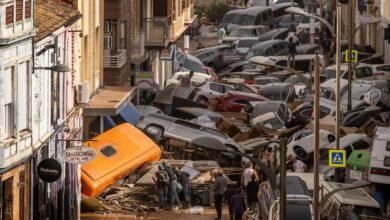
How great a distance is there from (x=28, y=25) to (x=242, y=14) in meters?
75.6

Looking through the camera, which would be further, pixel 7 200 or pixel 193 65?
pixel 193 65

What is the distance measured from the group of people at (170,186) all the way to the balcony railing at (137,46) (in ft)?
57.6

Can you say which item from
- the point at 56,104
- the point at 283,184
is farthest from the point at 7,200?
the point at 56,104

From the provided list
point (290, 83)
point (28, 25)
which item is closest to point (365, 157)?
point (28, 25)

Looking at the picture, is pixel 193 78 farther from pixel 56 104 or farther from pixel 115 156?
pixel 56 104

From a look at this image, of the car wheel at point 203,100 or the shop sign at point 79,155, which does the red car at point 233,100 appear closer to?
the car wheel at point 203,100

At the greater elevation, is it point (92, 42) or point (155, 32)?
point (92, 42)

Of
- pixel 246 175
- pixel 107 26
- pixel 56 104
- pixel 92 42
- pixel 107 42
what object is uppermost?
pixel 107 26

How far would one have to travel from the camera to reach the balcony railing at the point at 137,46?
197 feet

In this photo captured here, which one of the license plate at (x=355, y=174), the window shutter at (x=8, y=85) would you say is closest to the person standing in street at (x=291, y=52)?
the license plate at (x=355, y=174)

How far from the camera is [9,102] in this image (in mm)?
31297

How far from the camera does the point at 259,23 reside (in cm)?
10800

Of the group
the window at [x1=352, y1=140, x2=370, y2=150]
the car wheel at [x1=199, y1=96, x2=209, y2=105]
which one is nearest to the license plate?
the window at [x1=352, y1=140, x2=370, y2=150]

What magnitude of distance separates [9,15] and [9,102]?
5.57ft
